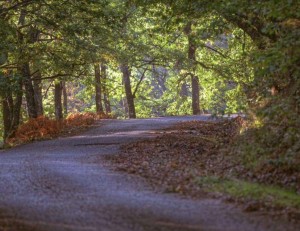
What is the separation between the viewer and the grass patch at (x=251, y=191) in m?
8.04

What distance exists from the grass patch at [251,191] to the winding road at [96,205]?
570 mm

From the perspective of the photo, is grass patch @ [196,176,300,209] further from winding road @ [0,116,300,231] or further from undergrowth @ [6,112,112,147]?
undergrowth @ [6,112,112,147]

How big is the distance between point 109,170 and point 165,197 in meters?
3.17

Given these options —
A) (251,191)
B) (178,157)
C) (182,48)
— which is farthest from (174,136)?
(182,48)

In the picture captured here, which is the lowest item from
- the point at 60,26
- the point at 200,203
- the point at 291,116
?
the point at 200,203

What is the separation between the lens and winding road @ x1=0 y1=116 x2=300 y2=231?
6.89m

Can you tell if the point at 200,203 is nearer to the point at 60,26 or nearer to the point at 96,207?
the point at 96,207

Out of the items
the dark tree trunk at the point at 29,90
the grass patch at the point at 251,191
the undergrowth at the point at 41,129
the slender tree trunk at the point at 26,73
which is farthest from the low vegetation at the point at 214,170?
the dark tree trunk at the point at 29,90

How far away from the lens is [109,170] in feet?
37.6

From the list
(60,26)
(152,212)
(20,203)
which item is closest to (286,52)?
(152,212)

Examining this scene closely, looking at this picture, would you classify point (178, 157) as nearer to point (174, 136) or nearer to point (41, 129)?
point (174, 136)

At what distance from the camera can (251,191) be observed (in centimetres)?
853

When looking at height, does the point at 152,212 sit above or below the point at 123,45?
below

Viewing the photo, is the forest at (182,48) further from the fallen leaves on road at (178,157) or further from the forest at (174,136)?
the fallen leaves on road at (178,157)
